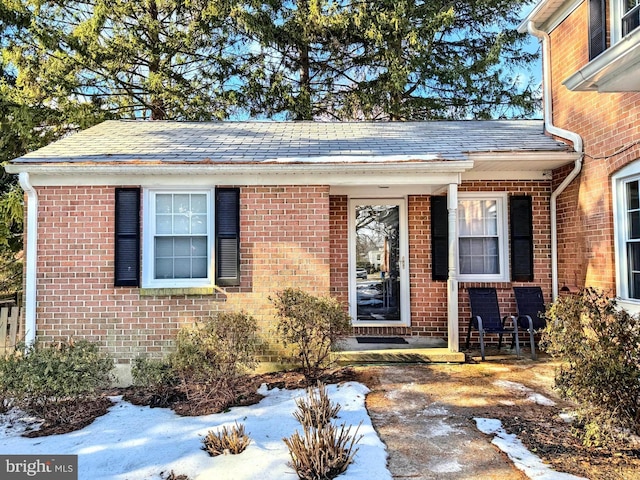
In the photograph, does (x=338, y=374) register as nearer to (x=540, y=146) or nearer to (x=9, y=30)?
(x=540, y=146)

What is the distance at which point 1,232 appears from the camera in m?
9.48

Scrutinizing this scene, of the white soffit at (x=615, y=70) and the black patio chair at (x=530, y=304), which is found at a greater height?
the white soffit at (x=615, y=70)

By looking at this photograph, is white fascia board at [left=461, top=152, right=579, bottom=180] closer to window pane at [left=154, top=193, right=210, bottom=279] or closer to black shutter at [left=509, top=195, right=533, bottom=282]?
black shutter at [left=509, top=195, right=533, bottom=282]

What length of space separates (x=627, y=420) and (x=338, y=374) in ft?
10.4

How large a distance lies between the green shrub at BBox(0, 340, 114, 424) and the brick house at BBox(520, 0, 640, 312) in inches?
241

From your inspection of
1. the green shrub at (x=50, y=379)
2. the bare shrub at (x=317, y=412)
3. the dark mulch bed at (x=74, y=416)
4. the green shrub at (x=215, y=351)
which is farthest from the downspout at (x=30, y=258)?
the bare shrub at (x=317, y=412)

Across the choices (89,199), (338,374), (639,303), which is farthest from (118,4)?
(639,303)

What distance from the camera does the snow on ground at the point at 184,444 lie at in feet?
10.5

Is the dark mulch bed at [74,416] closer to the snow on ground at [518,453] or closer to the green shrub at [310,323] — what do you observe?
the green shrub at [310,323]

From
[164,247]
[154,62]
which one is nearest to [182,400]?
[164,247]

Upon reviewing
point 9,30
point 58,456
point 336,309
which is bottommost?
point 58,456

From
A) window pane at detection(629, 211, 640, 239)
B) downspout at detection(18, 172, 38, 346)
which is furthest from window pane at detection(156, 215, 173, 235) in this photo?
window pane at detection(629, 211, 640, 239)

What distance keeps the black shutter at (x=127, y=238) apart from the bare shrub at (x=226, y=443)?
120 inches

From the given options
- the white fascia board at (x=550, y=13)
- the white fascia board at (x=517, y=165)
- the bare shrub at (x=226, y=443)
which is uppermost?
the white fascia board at (x=550, y=13)
